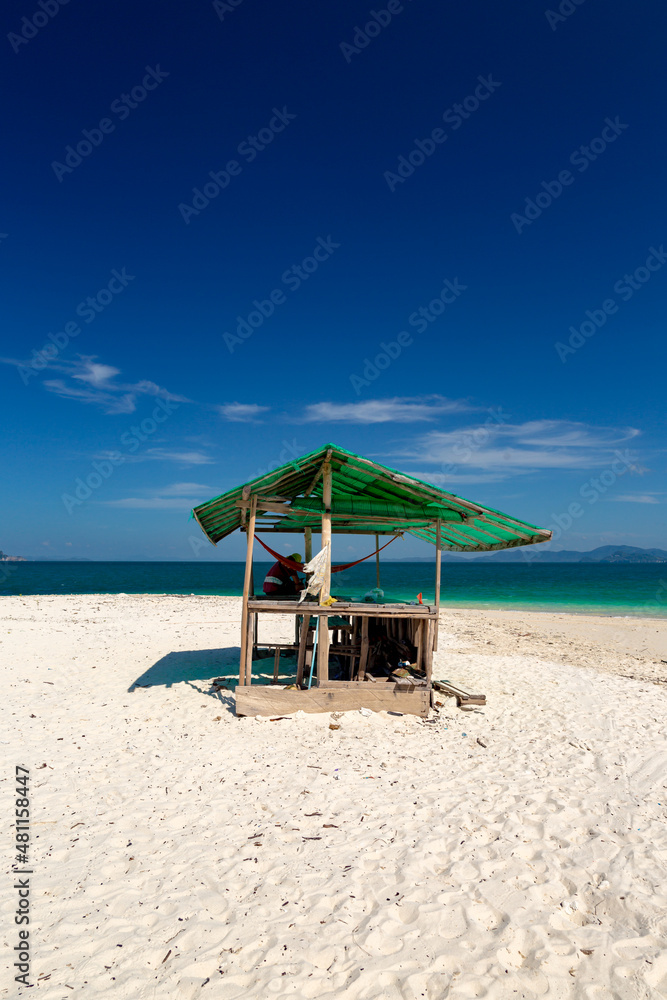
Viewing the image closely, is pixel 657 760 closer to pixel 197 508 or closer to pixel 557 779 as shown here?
pixel 557 779

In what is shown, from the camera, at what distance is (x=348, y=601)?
8219 mm

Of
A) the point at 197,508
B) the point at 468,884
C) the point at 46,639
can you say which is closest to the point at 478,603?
the point at 46,639

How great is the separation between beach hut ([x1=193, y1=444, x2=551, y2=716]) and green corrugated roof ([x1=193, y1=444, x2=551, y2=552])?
0.06 ft

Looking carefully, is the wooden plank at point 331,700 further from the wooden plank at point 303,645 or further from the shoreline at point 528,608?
the shoreline at point 528,608

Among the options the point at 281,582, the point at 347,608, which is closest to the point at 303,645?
the point at 347,608

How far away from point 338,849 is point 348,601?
4.25 m

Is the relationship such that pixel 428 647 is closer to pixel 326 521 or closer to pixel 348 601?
pixel 348 601

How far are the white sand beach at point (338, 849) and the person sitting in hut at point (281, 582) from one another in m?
1.92

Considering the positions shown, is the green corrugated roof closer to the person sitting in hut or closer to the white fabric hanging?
the white fabric hanging

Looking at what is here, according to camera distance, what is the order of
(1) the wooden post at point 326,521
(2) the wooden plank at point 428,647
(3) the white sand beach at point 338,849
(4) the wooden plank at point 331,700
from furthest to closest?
1. (2) the wooden plank at point 428,647
2. (1) the wooden post at point 326,521
3. (4) the wooden plank at point 331,700
4. (3) the white sand beach at point 338,849

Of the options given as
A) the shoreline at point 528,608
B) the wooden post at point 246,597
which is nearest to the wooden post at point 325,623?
the wooden post at point 246,597

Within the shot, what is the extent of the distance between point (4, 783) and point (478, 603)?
30897 millimetres

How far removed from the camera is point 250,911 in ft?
11.2

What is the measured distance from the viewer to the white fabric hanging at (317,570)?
24.3ft
